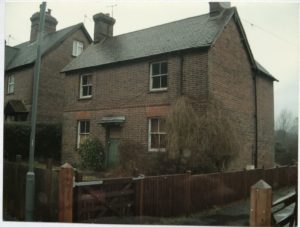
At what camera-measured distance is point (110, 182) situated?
662cm

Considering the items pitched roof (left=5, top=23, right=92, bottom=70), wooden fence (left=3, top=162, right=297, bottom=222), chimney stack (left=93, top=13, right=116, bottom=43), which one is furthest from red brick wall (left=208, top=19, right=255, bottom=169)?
pitched roof (left=5, top=23, right=92, bottom=70)

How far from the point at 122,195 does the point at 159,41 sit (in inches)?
313

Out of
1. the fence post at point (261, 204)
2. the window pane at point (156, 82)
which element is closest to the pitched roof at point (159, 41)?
the window pane at point (156, 82)

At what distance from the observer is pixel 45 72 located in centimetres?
1831

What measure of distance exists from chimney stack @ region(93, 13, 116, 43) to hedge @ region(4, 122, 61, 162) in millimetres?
5101

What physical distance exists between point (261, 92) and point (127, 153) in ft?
19.9

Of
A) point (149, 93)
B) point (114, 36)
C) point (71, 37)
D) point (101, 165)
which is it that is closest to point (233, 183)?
point (149, 93)

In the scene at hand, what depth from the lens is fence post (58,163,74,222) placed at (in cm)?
618

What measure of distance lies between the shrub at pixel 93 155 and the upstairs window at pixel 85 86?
2153mm

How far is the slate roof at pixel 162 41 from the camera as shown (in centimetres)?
1219

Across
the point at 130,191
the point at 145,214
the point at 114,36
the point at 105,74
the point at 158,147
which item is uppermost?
the point at 114,36

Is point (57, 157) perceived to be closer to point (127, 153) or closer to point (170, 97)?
point (127, 153)

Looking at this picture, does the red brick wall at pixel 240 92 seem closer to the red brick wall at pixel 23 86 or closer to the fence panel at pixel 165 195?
the fence panel at pixel 165 195

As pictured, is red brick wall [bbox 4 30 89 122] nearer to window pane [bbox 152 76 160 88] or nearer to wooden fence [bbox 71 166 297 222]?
window pane [bbox 152 76 160 88]
